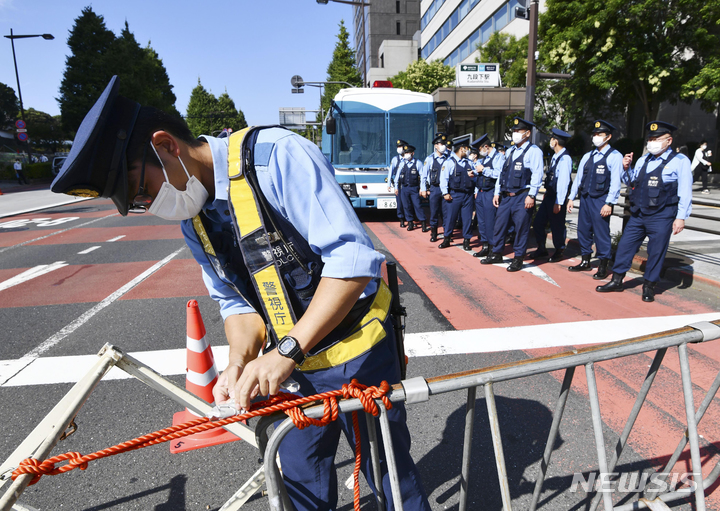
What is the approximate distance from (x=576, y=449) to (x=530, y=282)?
370 cm

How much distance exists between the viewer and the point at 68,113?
35.5 m

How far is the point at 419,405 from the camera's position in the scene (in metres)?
3.06

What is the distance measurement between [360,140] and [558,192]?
6.04 m

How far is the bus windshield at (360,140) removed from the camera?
11.4 meters

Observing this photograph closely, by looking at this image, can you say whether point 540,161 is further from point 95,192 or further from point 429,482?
point 95,192

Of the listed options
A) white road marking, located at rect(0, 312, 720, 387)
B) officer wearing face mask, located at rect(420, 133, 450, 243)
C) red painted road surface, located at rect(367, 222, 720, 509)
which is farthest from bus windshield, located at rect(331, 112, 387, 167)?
white road marking, located at rect(0, 312, 720, 387)

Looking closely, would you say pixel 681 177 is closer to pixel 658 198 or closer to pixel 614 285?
pixel 658 198

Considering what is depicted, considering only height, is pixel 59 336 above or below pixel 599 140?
below

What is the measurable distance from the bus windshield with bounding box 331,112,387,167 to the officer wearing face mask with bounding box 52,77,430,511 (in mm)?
10212

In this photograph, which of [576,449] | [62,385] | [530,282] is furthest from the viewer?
[530,282]

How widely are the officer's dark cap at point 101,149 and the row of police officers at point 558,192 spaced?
533 centimetres

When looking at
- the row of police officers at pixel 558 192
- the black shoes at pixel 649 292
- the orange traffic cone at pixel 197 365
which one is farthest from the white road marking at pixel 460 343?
the row of police officers at pixel 558 192

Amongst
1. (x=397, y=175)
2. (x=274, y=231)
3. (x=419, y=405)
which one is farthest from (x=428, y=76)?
(x=274, y=231)

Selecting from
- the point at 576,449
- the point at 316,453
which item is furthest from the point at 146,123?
the point at 576,449
